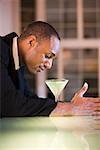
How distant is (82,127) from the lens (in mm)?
1183

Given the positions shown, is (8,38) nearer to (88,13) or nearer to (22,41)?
(22,41)

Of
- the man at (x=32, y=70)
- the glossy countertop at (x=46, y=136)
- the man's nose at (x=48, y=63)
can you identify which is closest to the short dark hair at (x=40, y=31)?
the man at (x=32, y=70)

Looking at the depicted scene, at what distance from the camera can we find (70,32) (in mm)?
5969

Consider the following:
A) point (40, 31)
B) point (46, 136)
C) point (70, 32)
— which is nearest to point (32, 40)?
point (40, 31)

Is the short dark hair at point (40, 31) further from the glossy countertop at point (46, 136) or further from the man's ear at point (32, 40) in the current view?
the glossy countertop at point (46, 136)

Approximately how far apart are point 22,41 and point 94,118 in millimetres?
501

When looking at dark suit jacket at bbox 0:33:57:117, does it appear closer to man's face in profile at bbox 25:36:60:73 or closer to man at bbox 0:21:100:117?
man at bbox 0:21:100:117

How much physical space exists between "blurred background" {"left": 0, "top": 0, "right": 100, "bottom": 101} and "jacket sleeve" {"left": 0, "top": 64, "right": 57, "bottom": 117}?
14.1 ft

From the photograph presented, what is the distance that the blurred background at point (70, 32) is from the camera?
586 centimetres

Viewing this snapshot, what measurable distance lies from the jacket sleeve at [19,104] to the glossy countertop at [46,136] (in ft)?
0.27

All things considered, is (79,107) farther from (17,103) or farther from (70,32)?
(70,32)

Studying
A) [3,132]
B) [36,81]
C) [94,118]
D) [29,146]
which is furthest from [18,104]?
[36,81]

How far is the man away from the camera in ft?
4.81

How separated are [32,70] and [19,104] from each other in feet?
1.38
